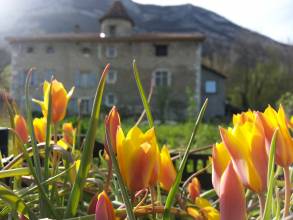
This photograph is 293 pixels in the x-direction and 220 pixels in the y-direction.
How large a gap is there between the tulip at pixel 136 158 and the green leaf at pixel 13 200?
0.20 feet

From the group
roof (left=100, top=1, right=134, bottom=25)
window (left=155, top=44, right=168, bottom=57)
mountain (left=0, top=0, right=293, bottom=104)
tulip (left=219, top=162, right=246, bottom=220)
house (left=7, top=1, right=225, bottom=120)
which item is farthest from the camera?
mountain (left=0, top=0, right=293, bottom=104)

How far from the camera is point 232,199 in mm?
218

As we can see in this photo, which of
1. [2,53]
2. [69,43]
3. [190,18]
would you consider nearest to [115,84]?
[69,43]

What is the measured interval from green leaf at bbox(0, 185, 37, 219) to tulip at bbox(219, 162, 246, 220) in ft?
0.36

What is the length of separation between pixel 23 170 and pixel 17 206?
0.14 feet

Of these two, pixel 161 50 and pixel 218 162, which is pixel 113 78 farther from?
pixel 218 162

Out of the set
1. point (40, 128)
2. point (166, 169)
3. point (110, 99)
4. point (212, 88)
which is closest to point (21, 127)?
point (40, 128)

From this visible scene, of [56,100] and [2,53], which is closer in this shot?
[56,100]

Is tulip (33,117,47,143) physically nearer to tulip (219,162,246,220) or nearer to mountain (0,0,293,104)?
tulip (219,162,246,220)

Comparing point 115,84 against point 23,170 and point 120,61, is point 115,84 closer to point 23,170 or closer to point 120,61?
point 120,61

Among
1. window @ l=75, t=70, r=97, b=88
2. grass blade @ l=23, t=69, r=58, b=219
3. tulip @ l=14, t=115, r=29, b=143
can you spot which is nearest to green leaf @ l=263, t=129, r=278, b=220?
grass blade @ l=23, t=69, r=58, b=219

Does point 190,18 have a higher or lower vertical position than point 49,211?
higher

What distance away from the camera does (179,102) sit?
51.8ft

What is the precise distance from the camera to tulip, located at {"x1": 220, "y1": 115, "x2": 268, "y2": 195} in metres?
0.24
